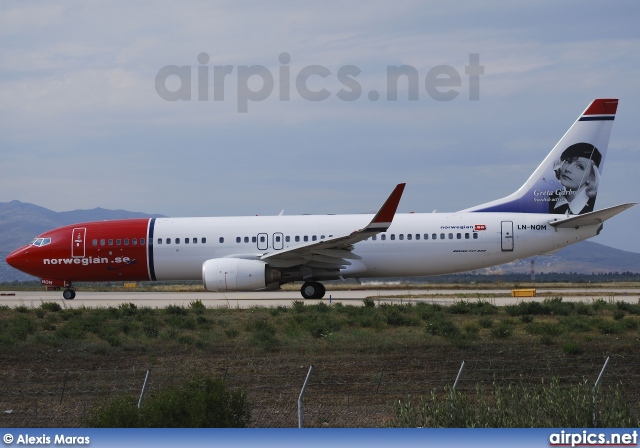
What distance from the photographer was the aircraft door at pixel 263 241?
31625 millimetres

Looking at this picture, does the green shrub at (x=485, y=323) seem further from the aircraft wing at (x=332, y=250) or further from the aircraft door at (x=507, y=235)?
Answer: the aircraft door at (x=507, y=235)

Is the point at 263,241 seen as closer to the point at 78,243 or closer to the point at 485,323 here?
the point at 78,243

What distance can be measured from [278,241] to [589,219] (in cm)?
1058

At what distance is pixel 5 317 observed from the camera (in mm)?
26047

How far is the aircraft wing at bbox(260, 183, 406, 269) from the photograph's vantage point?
28.1 metres

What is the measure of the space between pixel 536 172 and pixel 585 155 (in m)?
1.80

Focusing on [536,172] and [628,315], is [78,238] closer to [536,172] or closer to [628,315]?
[536,172]

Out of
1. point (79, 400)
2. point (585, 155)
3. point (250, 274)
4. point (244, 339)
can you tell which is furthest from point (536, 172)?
point (79, 400)

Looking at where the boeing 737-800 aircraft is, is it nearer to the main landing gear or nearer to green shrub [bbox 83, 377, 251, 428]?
the main landing gear

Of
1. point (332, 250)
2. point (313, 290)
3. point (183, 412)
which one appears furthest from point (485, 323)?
point (183, 412)

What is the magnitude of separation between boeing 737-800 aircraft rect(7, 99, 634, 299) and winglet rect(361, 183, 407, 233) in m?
1.01

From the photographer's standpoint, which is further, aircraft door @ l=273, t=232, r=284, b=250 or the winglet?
aircraft door @ l=273, t=232, r=284, b=250

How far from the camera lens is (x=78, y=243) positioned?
32875mm

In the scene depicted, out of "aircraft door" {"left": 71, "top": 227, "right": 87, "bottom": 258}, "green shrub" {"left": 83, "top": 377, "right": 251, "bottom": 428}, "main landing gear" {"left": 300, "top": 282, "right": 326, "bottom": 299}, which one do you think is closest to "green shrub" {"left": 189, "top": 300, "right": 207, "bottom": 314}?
"main landing gear" {"left": 300, "top": 282, "right": 326, "bottom": 299}
